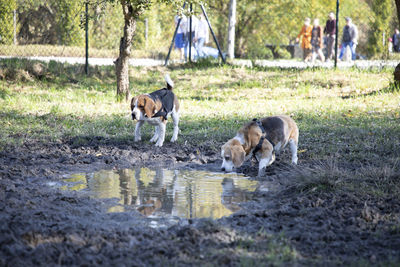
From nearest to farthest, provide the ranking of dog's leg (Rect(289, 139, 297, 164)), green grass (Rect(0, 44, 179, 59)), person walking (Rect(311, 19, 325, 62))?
dog's leg (Rect(289, 139, 297, 164)) → green grass (Rect(0, 44, 179, 59)) → person walking (Rect(311, 19, 325, 62))

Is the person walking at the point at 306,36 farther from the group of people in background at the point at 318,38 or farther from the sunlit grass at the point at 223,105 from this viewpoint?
the sunlit grass at the point at 223,105

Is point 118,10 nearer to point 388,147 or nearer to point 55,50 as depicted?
point 55,50

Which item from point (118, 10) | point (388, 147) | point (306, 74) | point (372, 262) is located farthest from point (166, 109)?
point (118, 10)

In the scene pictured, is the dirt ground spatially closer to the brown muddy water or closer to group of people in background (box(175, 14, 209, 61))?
the brown muddy water

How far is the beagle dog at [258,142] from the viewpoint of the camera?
21.0 ft

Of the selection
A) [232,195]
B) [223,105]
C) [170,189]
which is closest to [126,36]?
[223,105]

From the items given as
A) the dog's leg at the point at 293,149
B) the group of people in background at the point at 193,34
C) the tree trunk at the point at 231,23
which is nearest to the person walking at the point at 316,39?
the tree trunk at the point at 231,23

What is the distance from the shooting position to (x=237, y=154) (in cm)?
639

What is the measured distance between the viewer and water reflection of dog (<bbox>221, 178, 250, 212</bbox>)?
544 cm

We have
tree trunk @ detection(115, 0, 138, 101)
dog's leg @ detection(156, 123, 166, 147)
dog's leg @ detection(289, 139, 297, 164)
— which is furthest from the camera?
tree trunk @ detection(115, 0, 138, 101)

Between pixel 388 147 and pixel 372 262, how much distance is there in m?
4.51

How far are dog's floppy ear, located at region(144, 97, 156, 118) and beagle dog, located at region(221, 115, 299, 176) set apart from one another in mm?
2124

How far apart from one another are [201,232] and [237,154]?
2.35 meters

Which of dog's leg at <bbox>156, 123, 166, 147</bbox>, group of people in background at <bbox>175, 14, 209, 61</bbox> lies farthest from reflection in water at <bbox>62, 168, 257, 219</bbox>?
group of people in background at <bbox>175, 14, 209, 61</bbox>
